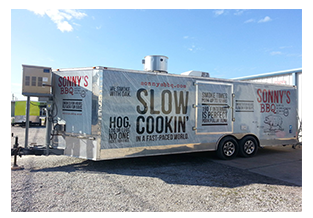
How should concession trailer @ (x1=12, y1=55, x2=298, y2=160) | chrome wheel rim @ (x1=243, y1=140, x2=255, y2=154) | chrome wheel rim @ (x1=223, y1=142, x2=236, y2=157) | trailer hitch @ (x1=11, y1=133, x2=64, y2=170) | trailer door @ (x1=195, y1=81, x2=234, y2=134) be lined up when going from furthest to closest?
chrome wheel rim @ (x1=243, y1=140, x2=255, y2=154)
chrome wheel rim @ (x1=223, y1=142, x2=236, y2=157)
trailer door @ (x1=195, y1=81, x2=234, y2=134)
trailer hitch @ (x1=11, y1=133, x2=64, y2=170)
concession trailer @ (x1=12, y1=55, x2=298, y2=160)

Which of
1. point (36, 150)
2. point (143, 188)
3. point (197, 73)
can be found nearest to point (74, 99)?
point (36, 150)

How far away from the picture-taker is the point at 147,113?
6148mm

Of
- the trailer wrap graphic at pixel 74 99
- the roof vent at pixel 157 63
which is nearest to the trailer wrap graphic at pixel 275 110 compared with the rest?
the roof vent at pixel 157 63

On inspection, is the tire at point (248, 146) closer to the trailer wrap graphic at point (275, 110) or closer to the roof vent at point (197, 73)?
the trailer wrap graphic at point (275, 110)

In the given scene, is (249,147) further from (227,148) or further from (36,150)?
(36,150)

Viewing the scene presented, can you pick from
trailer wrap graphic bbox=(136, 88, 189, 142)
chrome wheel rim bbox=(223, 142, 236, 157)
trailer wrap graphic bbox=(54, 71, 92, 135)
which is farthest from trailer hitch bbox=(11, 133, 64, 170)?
chrome wheel rim bbox=(223, 142, 236, 157)

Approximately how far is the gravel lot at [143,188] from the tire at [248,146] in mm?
1369

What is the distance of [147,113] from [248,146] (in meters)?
3.99

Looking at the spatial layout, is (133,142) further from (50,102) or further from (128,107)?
(50,102)

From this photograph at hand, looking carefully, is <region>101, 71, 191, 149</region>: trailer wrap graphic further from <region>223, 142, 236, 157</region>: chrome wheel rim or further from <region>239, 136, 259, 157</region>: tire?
<region>239, 136, 259, 157</region>: tire

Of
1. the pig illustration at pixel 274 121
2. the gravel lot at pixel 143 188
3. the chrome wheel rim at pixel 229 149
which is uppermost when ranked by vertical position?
the pig illustration at pixel 274 121

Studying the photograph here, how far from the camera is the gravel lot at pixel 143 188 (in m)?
3.86

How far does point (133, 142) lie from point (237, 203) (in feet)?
9.75

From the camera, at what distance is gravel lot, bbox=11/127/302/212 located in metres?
3.86
